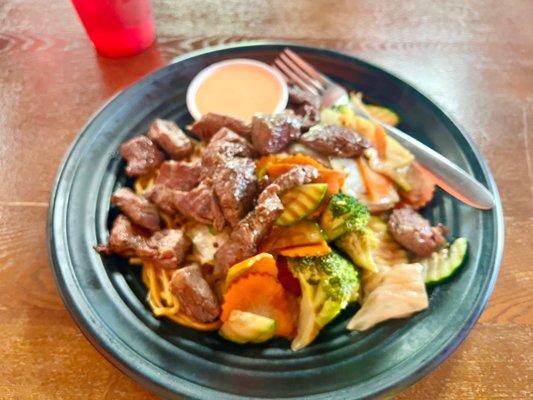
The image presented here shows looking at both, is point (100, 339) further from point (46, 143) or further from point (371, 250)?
point (46, 143)

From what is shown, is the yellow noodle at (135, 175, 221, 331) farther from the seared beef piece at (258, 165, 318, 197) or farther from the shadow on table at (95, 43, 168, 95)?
the shadow on table at (95, 43, 168, 95)

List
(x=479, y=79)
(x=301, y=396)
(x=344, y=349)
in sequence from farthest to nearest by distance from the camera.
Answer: (x=479, y=79) < (x=344, y=349) < (x=301, y=396)

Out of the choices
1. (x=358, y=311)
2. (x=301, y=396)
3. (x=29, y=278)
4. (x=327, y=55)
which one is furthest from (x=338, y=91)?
(x=29, y=278)

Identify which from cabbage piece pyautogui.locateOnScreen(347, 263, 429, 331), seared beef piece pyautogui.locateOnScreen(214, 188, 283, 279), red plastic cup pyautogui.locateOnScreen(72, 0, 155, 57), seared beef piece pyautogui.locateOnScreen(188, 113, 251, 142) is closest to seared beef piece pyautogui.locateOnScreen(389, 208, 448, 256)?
cabbage piece pyautogui.locateOnScreen(347, 263, 429, 331)

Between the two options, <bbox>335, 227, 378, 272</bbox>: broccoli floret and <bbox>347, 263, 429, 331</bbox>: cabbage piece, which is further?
<bbox>335, 227, 378, 272</bbox>: broccoli floret

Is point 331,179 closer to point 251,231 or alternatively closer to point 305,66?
point 251,231

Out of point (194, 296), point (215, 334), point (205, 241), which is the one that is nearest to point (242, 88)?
point (205, 241)
